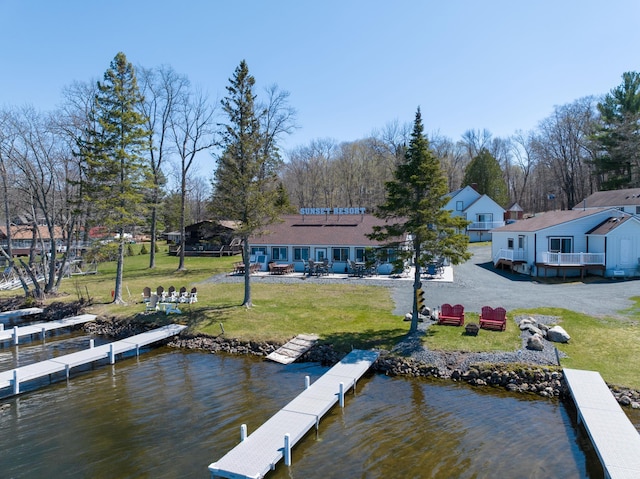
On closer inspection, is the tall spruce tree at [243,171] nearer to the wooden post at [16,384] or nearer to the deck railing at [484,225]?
the wooden post at [16,384]

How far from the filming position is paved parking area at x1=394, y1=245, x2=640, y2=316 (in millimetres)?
21688

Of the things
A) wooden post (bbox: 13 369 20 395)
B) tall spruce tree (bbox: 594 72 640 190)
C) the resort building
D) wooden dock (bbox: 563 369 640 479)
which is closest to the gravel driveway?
the resort building

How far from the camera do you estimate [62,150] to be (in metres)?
Result: 28.7

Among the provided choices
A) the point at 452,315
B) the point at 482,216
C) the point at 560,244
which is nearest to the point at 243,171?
the point at 452,315

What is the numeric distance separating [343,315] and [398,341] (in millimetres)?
4622

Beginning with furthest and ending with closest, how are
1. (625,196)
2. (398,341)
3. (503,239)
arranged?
(625,196), (503,239), (398,341)

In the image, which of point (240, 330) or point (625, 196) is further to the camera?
point (625, 196)

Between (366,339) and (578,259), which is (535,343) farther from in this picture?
(578,259)

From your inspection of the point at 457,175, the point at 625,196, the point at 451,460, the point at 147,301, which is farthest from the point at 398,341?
the point at 457,175

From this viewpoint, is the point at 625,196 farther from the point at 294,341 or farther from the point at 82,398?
the point at 82,398

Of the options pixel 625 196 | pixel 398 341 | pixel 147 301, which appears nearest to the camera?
pixel 398 341

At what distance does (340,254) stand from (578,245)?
58.8ft

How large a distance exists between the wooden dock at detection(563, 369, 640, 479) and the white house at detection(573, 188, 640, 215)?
31.2 m

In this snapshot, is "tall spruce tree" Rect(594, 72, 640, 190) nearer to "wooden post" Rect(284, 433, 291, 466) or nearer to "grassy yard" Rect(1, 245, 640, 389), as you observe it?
"grassy yard" Rect(1, 245, 640, 389)
